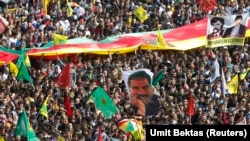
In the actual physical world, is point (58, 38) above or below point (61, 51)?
above

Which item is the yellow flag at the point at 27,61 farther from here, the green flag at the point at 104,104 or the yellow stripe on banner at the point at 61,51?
the green flag at the point at 104,104

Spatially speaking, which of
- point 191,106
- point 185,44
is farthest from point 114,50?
point 191,106

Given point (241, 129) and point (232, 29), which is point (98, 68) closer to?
point (232, 29)

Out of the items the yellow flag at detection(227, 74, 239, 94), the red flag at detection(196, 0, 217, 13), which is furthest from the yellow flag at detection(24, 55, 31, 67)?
the red flag at detection(196, 0, 217, 13)

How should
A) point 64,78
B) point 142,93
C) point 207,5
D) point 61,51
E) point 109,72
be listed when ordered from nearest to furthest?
point 142,93 < point 64,78 < point 109,72 < point 61,51 < point 207,5

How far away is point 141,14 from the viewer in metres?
27.0

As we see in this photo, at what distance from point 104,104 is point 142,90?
295 cm

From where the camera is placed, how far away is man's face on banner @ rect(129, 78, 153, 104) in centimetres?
1373

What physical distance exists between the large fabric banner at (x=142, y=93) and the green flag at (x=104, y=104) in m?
1.92

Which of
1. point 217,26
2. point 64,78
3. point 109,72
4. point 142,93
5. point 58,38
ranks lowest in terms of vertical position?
point 109,72

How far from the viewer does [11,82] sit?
20.5 meters

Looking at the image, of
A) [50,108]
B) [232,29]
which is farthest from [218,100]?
[50,108]

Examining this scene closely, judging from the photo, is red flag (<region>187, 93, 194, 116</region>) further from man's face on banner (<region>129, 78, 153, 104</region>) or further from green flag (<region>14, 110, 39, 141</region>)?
man's face on banner (<region>129, 78, 153, 104</region>)

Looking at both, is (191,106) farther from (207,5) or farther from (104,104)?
(207,5)
